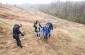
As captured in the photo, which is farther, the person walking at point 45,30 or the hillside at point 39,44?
the person walking at point 45,30

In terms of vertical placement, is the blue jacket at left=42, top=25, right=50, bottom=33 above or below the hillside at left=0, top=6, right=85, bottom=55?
above

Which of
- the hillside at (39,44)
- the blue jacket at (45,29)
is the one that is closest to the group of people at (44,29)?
the blue jacket at (45,29)

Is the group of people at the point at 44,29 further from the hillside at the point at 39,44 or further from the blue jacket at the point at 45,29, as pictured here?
the hillside at the point at 39,44

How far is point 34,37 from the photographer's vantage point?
18875 millimetres

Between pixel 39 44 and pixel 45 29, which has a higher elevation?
pixel 45 29

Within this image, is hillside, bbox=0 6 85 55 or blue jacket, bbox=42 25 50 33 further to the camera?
blue jacket, bbox=42 25 50 33

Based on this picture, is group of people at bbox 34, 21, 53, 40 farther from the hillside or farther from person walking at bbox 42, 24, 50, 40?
the hillside

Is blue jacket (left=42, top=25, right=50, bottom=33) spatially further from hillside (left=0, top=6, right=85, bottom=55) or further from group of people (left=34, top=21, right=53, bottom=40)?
hillside (left=0, top=6, right=85, bottom=55)

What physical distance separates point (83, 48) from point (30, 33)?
4.79 m

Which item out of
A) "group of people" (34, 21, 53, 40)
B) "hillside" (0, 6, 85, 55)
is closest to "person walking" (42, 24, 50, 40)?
"group of people" (34, 21, 53, 40)

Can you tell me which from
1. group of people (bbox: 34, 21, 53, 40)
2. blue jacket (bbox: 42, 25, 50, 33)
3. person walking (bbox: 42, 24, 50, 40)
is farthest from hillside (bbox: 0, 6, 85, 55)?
blue jacket (bbox: 42, 25, 50, 33)

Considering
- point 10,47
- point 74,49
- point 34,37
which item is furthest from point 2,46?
point 74,49

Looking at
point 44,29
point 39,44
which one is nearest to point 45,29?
point 44,29

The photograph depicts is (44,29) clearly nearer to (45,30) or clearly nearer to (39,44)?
(45,30)
